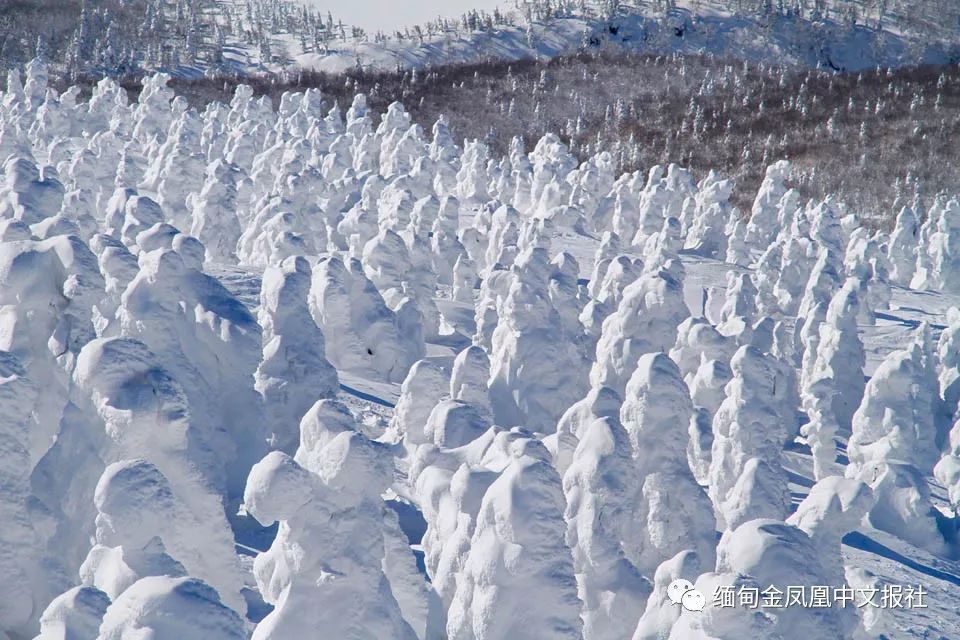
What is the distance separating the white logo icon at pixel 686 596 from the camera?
7942mm

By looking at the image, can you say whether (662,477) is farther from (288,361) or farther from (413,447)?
(288,361)

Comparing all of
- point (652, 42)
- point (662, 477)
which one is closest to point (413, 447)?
point (662, 477)

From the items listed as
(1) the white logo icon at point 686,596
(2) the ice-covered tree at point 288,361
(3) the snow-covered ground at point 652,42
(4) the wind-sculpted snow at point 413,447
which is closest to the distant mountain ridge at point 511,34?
(3) the snow-covered ground at point 652,42

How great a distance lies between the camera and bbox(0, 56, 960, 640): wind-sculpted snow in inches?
358

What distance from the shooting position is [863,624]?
543 inches

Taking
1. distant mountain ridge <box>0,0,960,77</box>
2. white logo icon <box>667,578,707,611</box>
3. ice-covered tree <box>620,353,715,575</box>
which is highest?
white logo icon <box>667,578,707,611</box>

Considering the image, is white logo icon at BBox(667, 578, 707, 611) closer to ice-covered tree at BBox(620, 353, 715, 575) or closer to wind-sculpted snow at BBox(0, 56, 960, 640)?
wind-sculpted snow at BBox(0, 56, 960, 640)

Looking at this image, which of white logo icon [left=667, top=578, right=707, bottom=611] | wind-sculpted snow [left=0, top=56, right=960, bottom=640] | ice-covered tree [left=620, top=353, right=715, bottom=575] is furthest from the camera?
ice-covered tree [left=620, top=353, right=715, bottom=575]

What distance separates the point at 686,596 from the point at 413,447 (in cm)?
775

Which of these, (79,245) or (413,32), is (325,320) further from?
(413,32)

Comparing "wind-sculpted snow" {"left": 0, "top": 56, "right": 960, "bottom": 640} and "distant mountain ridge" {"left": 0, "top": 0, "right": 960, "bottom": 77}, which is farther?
"distant mountain ridge" {"left": 0, "top": 0, "right": 960, "bottom": 77}

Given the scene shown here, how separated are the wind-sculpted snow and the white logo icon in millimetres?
140

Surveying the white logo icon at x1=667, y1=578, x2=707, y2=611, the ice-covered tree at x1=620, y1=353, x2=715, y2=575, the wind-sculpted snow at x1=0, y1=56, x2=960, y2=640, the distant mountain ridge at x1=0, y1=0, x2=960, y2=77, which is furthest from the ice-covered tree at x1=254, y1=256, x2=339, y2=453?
the distant mountain ridge at x1=0, y1=0, x2=960, y2=77

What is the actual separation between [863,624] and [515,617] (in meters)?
6.39
